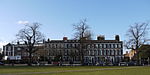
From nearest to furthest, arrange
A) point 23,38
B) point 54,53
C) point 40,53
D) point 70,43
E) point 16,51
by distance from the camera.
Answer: point 23,38 → point 40,53 → point 54,53 → point 70,43 → point 16,51

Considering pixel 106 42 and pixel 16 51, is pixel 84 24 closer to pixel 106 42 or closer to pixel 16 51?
pixel 106 42

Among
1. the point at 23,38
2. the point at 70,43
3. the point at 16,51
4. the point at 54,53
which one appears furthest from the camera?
the point at 16,51

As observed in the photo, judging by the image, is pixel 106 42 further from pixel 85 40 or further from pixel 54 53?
pixel 85 40

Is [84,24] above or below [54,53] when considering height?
above

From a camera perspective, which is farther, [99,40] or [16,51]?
[16,51]

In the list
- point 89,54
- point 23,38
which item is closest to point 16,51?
point 89,54

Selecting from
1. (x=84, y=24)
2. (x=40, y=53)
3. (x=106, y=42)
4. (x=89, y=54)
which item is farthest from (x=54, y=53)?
(x=84, y=24)

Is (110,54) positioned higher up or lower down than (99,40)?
lower down

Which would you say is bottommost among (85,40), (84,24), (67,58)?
(67,58)

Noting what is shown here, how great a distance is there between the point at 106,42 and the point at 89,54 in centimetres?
1137

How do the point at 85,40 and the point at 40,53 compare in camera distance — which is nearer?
the point at 85,40

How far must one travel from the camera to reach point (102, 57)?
124938mm

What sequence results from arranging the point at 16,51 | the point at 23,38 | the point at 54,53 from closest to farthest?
the point at 23,38 → the point at 54,53 → the point at 16,51

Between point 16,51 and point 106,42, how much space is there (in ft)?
173
